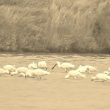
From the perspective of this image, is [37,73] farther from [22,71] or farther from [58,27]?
[58,27]

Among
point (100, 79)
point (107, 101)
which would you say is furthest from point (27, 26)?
point (107, 101)

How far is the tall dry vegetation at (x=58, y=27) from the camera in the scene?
1628 centimetres

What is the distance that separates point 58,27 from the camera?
54.0 feet

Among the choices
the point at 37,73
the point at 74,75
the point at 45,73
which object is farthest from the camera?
the point at 45,73

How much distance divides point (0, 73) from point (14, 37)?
666 cm

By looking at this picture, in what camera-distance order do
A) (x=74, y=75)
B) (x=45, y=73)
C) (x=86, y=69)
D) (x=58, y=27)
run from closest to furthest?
(x=74, y=75) → (x=45, y=73) → (x=86, y=69) → (x=58, y=27)

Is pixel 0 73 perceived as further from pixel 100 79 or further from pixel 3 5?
pixel 3 5

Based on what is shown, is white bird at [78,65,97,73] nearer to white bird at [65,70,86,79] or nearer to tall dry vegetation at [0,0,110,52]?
white bird at [65,70,86,79]

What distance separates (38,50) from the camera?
16.2 metres

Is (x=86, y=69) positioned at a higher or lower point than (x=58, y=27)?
lower

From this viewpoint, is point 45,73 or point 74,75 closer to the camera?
point 74,75

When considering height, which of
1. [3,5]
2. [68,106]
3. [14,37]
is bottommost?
[68,106]

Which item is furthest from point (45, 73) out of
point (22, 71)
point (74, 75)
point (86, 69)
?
point (86, 69)

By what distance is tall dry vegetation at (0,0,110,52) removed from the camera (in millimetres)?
16281
